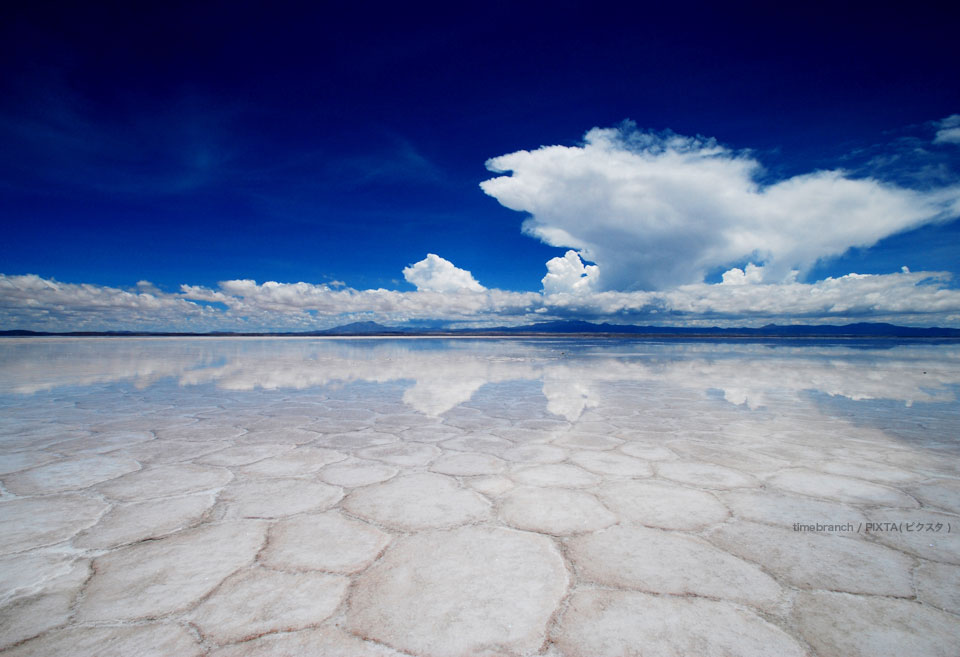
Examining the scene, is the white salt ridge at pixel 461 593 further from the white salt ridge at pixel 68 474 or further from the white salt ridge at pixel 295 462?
the white salt ridge at pixel 68 474

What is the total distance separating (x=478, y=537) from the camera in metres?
2.10

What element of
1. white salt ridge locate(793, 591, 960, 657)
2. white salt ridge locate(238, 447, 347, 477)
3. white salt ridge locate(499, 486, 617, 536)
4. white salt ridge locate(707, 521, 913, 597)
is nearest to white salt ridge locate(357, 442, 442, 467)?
white salt ridge locate(238, 447, 347, 477)

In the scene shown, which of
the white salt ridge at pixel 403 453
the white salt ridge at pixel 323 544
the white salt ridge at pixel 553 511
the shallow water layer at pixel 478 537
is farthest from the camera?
the white salt ridge at pixel 403 453

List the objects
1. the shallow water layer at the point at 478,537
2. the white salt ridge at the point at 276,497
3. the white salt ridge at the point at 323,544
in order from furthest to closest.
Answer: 1. the white salt ridge at the point at 276,497
2. the white salt ridge at the point at 323,544
3. the shallow water layer at the point at 478,537

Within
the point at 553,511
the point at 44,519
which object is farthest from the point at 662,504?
the point at 44,519

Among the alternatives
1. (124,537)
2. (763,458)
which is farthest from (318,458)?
(763,458)

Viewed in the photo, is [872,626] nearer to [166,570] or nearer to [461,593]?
[461,593]

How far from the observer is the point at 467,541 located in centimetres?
206

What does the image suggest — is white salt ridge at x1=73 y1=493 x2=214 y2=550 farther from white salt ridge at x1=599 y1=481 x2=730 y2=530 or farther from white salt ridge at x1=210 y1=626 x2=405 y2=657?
white salt ridge at x1=599 y1=481 x2=730 y2=530

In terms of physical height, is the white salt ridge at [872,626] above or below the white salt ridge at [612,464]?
below

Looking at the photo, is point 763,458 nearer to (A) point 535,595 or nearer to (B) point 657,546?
(B) point 657,546

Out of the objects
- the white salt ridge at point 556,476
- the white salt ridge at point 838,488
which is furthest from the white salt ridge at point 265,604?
the white salt ridge at point 838,488

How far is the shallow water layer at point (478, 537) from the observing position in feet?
4.79

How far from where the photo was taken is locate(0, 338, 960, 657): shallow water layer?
57.4 inches
